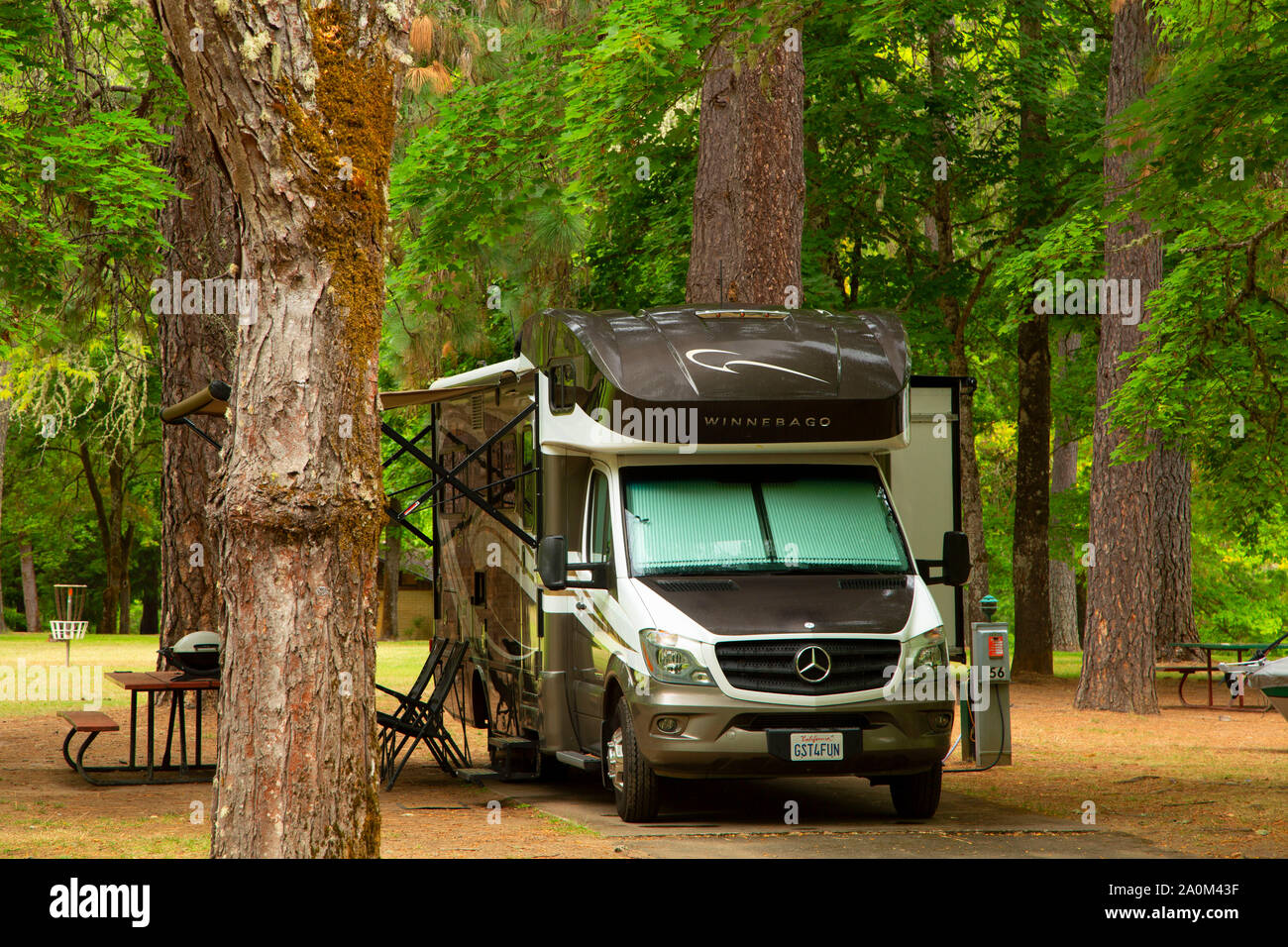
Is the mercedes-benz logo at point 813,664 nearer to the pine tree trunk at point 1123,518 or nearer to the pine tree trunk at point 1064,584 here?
the pine tree trunk at point 1123,518

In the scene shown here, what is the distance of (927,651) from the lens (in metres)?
9.39

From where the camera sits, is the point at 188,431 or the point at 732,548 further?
the point at 188,431

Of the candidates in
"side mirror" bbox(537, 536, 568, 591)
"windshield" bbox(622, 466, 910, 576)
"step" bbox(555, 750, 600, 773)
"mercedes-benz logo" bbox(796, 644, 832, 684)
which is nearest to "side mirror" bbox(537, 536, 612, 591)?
"side mirror" bbox(537, 536, 568, 591)

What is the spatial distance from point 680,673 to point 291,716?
12.7 feet

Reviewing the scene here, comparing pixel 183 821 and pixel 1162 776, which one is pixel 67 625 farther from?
→ pixel 1162 776

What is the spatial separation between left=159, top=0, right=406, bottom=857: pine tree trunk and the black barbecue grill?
6.58 meters

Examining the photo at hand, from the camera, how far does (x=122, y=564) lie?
4741cm

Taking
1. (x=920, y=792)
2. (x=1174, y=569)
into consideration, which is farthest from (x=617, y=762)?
(x=1174, y=569)

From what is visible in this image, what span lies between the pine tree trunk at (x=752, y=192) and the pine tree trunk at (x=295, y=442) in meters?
7.33

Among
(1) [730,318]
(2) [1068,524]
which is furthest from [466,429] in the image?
(2) [1068,524]

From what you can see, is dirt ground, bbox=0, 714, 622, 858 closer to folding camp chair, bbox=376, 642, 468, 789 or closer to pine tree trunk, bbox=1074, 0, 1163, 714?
folding camp chair, bbox=376, 642, 468, 789

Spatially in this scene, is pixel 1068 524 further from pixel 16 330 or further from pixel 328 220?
pixel 328 220

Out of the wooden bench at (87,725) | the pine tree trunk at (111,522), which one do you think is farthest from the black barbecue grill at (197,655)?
the pine tree trunk at (111,522)

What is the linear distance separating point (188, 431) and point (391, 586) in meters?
27.5
